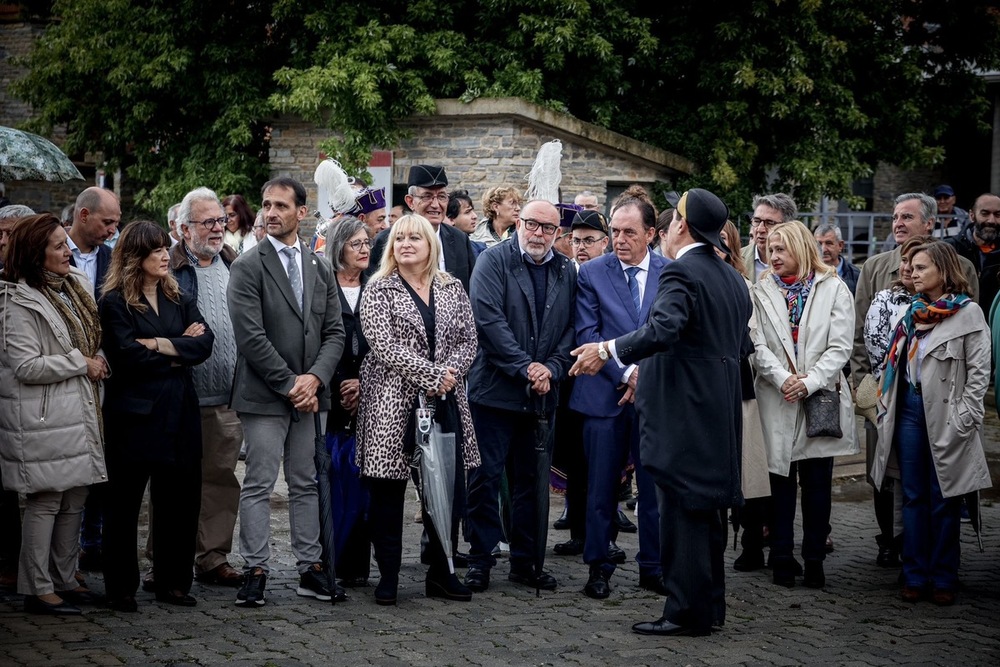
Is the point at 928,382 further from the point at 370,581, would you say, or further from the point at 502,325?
the point at 370,581

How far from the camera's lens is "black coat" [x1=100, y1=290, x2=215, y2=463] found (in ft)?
21.0

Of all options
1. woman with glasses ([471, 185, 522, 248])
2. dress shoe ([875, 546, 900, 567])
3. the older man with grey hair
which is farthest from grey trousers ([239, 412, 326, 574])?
the older man with grey hair

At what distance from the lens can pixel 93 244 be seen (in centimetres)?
752

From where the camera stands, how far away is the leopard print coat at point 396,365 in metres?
6.58

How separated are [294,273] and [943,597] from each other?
4.17m

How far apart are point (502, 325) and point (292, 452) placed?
1435 millimetres

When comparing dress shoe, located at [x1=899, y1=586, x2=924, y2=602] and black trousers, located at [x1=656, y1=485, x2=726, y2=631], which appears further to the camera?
dress shoe, located at [x1=899, y1=586, x2=924, y2=602]

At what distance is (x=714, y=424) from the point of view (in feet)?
20.3

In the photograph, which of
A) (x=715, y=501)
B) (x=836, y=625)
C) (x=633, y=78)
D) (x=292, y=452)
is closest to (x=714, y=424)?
(x=715, y=501)

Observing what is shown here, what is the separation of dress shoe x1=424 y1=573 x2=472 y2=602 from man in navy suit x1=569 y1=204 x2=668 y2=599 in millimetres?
736

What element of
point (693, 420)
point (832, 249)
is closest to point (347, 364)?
point (693, 420)

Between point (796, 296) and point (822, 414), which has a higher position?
point (796, 296)

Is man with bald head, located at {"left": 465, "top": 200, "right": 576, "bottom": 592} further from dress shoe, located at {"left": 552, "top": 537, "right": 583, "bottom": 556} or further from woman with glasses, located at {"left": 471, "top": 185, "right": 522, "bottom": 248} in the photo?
woman with glasses, located at {"left": 471, "top": 185, "right": 522, "bottom": 248}

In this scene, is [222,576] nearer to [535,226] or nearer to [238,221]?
[535,226]
